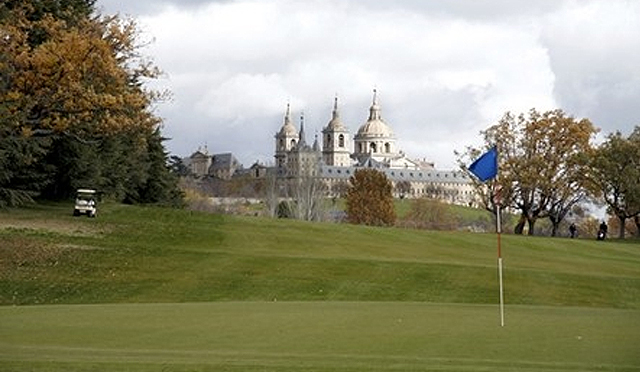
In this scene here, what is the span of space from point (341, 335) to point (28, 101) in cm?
3262

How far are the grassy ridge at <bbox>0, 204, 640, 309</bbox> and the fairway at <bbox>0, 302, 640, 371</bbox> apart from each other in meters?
10.4

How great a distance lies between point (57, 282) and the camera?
41.9 m

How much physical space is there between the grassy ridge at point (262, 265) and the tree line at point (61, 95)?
3601mm

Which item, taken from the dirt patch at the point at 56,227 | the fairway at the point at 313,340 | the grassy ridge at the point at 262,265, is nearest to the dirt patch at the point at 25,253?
the grassy ridge at the point at 262,265

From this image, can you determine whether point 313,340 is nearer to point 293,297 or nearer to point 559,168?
point 293,297

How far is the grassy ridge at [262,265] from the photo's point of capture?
4053 centimetres

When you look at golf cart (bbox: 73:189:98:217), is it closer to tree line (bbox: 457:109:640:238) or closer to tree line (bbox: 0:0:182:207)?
tree line (bbox: 0:0:182:207)

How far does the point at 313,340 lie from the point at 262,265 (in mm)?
23889

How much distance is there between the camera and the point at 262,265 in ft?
147

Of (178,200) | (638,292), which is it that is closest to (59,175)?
(178,200)

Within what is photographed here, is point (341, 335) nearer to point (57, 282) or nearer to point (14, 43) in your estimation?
point (57, 282)

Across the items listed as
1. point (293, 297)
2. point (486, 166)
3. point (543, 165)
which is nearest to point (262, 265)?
point (293, 297)

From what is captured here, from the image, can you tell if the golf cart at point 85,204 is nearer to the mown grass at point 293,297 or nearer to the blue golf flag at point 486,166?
the mown grass at point 293,297

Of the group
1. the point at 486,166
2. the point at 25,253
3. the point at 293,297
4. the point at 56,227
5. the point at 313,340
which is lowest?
the point at 293,297
